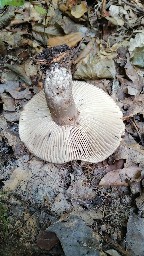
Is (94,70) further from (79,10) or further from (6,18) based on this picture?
(6,18)

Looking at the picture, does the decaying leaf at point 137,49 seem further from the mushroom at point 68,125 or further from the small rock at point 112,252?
the small rock at point 112,252

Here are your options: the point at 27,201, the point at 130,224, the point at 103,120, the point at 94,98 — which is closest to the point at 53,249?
the point at 27,201

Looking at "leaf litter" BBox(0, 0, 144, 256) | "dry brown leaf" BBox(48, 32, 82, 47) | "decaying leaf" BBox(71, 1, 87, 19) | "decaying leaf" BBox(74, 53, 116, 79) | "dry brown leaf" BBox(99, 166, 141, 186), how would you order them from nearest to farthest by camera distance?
"leaf litter" BBox(0, 0, 144, 256)
"dry brown leaf" BBox(99, 166, 141, 186)
"decaying leaf" BBox(74, 53, 116, 79)
"dry brown leaf" BBox(48, 32, 82, 47)
"decaying leaf" BBox(71, 1, 87, 19)

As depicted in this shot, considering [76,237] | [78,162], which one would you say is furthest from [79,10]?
[76,237]

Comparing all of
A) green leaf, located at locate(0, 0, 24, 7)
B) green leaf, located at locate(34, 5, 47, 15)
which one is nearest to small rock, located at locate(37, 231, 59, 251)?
green leaf, located at locate(0, 0, 24, 7)

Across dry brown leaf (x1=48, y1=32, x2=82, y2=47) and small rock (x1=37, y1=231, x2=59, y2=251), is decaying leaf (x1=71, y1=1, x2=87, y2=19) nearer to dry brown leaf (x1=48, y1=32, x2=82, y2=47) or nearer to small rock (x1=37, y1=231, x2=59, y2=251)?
dry brown leaf (x1=48, y1=32, x2=82, y2=47)

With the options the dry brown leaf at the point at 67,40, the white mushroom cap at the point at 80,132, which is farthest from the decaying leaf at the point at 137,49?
the white mushroom cap at the point at 80,132

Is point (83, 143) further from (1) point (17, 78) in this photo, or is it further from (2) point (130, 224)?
(1) point (17, 78)
